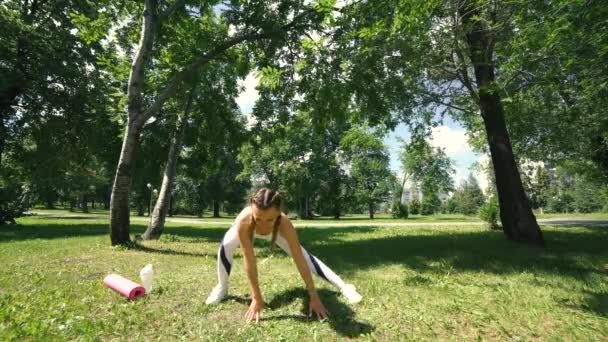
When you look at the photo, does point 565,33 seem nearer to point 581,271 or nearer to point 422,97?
point 581,271

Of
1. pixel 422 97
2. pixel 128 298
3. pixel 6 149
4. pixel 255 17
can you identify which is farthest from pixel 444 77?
pixel 6 149

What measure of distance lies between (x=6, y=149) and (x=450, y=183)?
63.2 m

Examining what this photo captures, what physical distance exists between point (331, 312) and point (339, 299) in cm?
60

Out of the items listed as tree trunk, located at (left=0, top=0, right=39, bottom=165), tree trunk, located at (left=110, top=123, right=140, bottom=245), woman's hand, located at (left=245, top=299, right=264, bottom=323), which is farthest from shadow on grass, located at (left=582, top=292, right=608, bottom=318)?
tree trunk, located at (left=0, top=0, right=39, bottom=165)

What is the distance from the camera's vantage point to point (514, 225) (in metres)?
11.9

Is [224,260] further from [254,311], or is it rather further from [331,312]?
[331,312]

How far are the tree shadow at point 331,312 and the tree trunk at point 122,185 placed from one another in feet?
25.9

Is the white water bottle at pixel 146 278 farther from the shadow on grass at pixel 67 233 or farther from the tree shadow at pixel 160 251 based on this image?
the shadow on grass at pixel 67 233

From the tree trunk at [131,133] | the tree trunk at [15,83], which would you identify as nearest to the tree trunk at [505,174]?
the tree trunk at [131,133]

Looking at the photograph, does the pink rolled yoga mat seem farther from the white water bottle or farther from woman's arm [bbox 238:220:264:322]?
woman's arm [bbox 238:220:264:322]

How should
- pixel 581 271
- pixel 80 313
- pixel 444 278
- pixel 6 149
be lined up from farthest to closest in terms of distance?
pixel 6 149 < pixel 581 271 < pixel 444 278 < pixel 80 313

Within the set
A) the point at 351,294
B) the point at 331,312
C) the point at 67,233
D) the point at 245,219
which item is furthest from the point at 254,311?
the point at 67,233

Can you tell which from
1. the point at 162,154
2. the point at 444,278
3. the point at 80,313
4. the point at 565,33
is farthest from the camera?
the point at 162,154

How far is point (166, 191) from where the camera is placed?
618 inches
